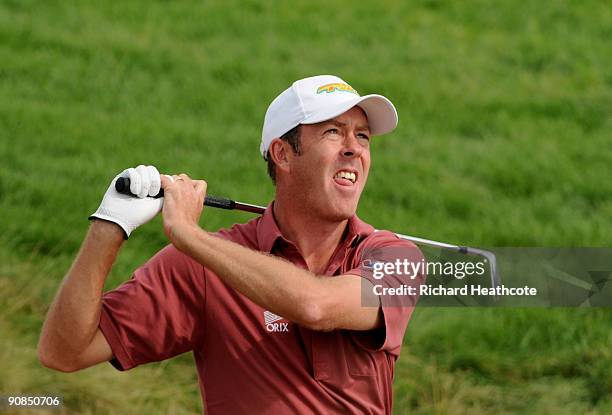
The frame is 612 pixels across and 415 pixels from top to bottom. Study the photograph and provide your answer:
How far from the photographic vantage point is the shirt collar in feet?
13.7

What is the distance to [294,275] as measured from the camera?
3.81 meters

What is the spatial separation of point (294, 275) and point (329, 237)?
0.45 metres

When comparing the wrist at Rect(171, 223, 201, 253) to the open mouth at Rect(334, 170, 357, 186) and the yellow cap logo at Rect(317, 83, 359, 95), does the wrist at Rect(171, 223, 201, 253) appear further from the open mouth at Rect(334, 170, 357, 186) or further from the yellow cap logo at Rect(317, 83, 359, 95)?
the yellow cap logo at Rect(317, 83, 359, 95)

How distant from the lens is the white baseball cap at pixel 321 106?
425 centimetres

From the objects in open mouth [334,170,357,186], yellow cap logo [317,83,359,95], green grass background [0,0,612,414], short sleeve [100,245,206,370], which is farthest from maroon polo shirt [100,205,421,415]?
green grass background [0,0,612,414]

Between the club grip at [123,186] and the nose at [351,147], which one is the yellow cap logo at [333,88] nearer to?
the nose at [351,147]

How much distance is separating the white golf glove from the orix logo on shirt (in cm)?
50

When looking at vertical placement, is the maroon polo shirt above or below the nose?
below

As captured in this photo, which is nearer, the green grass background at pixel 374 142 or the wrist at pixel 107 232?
the wrist at pixel 107 232

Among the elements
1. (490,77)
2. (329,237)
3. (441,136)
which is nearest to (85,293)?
(329,237)

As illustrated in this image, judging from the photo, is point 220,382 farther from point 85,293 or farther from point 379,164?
point 379,164

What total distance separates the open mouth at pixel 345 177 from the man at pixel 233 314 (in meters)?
0.02

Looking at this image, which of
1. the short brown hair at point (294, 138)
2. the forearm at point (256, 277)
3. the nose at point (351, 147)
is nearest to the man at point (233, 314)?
the forearm at point (256, 277)

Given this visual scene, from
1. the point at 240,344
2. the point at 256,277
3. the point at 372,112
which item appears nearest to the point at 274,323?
the point at 240,344
